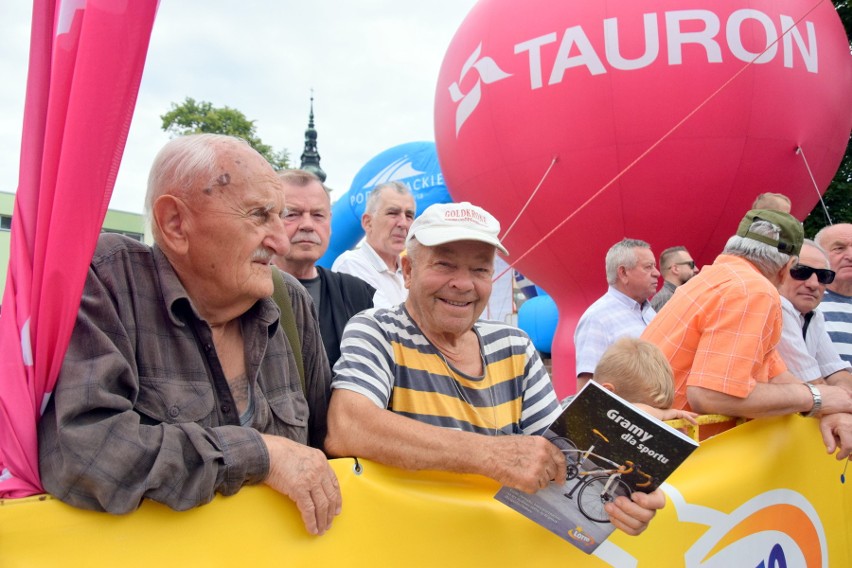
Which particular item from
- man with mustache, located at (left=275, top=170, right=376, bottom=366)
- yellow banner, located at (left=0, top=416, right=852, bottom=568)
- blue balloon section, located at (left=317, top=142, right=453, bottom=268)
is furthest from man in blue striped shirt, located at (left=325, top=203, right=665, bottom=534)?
blue balloon section, located at (left=317, top=142, right=453, bottom=268)

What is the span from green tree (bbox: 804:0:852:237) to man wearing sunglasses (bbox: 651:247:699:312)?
621cm

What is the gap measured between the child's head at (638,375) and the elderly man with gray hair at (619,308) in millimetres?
2325

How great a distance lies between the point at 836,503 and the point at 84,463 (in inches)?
112

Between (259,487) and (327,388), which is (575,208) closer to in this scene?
(327,388)

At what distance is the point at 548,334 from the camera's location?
14.4 meters

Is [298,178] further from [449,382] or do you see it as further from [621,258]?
[621,258]

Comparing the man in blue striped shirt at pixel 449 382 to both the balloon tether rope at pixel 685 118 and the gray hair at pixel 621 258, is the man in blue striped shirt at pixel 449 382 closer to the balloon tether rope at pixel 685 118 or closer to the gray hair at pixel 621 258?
the gray hair at pixel 621 258

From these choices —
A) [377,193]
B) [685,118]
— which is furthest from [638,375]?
[685,118]

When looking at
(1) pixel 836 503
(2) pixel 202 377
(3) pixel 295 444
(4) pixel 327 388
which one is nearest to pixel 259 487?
(3) pixel 295 444

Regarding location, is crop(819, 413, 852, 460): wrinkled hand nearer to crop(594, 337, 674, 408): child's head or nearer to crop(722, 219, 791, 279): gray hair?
crop(722, 219, 791, 279): gray hair

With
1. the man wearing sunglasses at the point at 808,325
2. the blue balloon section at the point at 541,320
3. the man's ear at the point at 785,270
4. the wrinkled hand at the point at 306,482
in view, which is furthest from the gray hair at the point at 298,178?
the blue balloon section at the point at 541,320

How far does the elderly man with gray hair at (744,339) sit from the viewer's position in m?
2.34

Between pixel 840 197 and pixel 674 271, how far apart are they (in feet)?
22.5

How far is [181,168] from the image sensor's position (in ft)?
4.91
